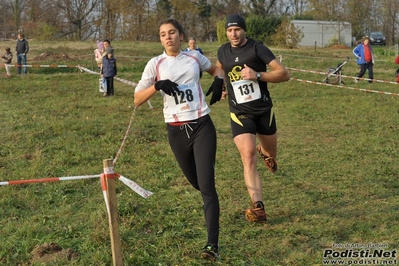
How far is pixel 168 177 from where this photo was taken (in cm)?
666

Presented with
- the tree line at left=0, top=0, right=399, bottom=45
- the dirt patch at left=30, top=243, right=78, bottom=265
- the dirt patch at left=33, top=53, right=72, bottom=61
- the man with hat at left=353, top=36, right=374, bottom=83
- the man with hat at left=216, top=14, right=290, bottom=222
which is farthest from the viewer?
the tree line at left=0, top=0, right=399, bottom=45

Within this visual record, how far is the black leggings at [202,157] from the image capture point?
3973 mm

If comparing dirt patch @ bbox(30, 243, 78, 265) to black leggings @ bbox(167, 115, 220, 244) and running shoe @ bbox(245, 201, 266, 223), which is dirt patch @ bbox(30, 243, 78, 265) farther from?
A: running shoe @ bbox(245, 201, 266, 223)

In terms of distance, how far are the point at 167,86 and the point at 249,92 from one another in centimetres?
145

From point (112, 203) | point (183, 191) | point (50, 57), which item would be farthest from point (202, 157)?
point (50, 57)

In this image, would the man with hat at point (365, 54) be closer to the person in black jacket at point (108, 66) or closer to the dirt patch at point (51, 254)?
the person in black jacket at point (108, 66)

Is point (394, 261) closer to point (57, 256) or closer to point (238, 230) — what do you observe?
point (238, 230)

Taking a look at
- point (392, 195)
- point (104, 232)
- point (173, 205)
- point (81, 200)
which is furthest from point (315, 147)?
point (104, 232)

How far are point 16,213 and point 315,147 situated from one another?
5226 millimetres

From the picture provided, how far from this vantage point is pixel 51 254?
413cm

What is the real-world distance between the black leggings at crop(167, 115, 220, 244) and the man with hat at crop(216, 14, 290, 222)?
0.88 meters


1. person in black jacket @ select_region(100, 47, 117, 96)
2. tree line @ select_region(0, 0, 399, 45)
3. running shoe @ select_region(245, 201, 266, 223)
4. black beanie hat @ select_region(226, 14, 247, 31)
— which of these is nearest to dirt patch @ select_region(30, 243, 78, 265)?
running shoe @ select_region(245, 201, 266, 223)

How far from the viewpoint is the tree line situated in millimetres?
44844

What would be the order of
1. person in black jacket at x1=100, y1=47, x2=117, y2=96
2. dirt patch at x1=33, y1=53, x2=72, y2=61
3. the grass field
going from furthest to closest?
1. dirt patch at x1=33, y1=53, x2=72, y2=61
2. person in black jacket at x1=100, y1=47, x2=117, y2=96
3. the grass field
